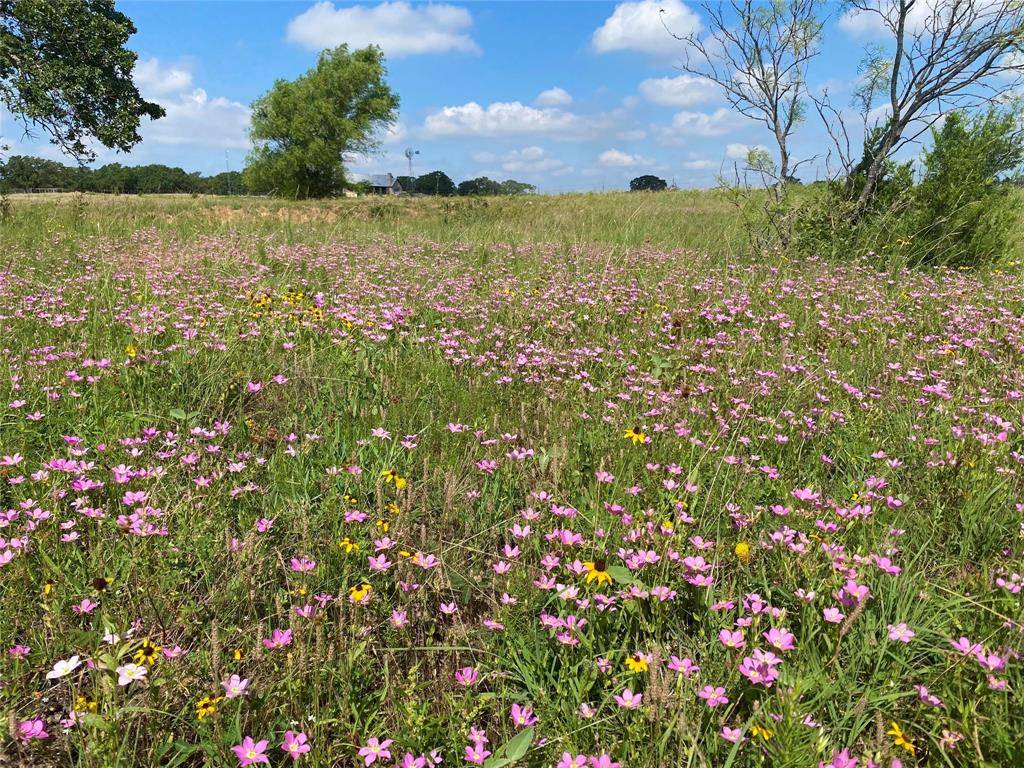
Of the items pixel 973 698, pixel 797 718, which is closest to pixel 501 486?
pixel 797 718

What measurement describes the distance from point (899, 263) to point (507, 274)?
5253 millimetres

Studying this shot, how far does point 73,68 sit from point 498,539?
2069cm

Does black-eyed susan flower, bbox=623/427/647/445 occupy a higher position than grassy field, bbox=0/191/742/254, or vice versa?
grassy field, bbox=0/191/742/254

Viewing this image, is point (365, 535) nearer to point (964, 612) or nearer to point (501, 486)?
point (501, 486)

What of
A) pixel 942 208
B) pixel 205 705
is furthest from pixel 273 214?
pixel 205 705

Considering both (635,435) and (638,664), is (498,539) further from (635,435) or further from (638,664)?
(638,664)

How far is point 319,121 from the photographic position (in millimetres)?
36344

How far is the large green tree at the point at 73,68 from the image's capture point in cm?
1588

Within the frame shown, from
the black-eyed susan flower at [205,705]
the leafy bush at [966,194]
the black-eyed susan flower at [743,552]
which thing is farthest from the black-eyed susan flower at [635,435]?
the leafy bush at [966,194]

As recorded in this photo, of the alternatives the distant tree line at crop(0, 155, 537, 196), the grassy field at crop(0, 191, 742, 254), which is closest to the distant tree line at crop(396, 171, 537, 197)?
the distant tree line at crop(0, 155, 537, 196)

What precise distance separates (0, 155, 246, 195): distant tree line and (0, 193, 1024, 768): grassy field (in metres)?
29.0

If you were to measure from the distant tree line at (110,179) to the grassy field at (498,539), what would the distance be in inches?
1141

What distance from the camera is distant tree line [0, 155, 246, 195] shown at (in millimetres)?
33312

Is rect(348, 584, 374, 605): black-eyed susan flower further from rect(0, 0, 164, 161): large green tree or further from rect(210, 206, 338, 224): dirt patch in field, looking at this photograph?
rect(0, 0, 164, 161): large green tree
